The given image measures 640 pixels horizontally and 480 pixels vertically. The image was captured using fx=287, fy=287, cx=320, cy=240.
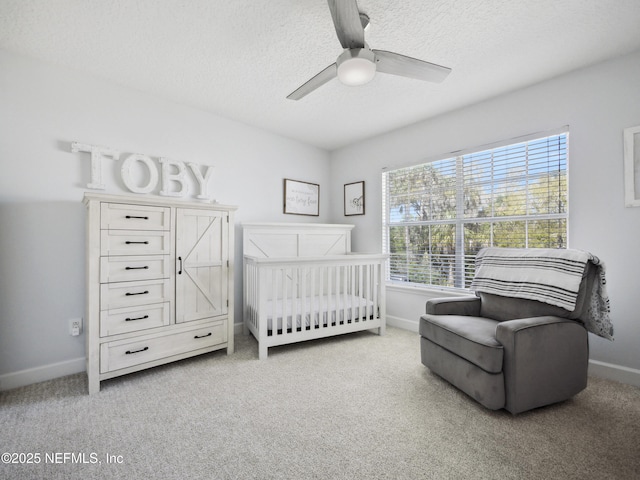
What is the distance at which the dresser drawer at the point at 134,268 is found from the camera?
205cm

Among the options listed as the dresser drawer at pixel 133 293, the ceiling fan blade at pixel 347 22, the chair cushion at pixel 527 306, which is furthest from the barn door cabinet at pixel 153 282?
the chair cushion at pixel 527 306

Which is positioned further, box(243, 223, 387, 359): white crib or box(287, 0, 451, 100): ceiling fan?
box(243, 223, 387, 359): white crib

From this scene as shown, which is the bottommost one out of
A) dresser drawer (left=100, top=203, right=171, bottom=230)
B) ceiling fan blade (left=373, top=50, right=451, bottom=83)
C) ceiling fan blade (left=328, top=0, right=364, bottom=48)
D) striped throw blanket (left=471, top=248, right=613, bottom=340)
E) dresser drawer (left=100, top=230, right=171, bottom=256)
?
striped throw blanket (left=471, top=248, right=613, bottom=340)

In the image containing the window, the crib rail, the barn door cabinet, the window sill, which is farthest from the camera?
the window sill

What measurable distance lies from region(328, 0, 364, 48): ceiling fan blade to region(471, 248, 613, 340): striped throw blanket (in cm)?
190

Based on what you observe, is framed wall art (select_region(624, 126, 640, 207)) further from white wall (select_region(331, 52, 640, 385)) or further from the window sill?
the window sill

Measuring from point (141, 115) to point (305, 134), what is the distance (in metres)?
1.79

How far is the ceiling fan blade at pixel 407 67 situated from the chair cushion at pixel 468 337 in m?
1.64

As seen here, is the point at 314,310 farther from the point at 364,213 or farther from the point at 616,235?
the point at 616,235

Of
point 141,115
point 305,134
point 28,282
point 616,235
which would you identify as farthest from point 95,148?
point 616,235

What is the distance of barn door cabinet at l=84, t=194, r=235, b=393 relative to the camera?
79.4 inches

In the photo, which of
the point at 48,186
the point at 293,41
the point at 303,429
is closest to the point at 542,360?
the point at 303,429

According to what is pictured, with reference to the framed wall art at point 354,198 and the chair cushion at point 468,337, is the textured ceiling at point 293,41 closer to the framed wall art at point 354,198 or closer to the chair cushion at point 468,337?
the framed wall art at point 354,198

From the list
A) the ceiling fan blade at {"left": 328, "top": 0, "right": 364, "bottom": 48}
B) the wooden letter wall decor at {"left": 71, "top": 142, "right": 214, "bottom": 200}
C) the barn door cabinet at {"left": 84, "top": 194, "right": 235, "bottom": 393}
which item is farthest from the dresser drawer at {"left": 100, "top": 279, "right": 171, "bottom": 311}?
the ceiling fan blade at {"left": 328, "top": 0, "right": 364, "bottom": 48}
